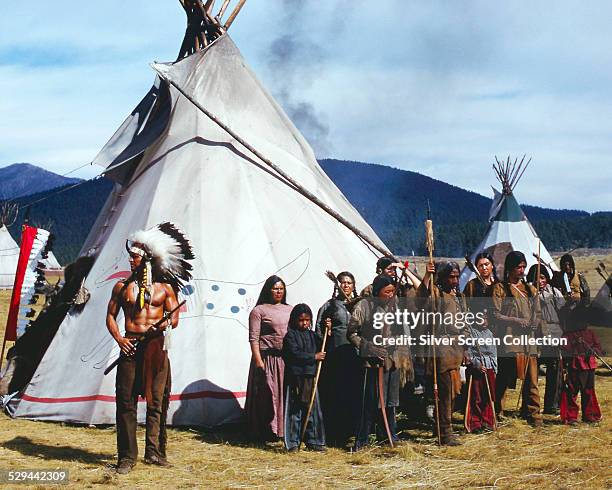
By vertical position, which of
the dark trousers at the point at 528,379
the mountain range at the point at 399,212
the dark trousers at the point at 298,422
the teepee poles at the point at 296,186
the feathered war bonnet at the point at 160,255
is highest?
the mountain range at the point at 399,212

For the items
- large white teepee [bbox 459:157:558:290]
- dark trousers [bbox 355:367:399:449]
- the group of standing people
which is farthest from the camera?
large white teepee [bbox 459:157:558:290]

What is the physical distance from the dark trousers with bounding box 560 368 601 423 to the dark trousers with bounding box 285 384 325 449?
96.5 inches

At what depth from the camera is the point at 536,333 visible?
315 inches

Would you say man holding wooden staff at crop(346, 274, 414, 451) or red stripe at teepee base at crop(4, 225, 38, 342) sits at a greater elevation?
red stripe at teepee base at crop(4, 225, 38, 342)

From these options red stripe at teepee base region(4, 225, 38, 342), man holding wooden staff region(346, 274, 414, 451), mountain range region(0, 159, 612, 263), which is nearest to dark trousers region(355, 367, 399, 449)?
man holding wooden staff region(346, 274, 414, 451)

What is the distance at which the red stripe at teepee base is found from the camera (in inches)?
366

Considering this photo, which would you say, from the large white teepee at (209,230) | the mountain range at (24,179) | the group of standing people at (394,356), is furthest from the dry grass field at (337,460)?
the mountain range at (24,179)

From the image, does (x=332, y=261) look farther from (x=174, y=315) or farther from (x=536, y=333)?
(x=174, y=315)

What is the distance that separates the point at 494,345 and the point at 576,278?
1.25m

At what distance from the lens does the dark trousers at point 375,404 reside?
A: 7.06 metres

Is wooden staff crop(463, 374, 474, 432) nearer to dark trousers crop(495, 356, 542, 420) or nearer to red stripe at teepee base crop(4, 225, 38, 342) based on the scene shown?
dark trousers crop(495, 356, 542, 420)

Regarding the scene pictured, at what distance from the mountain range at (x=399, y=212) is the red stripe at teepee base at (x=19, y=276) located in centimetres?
3997

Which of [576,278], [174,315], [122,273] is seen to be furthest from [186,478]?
[576,278]

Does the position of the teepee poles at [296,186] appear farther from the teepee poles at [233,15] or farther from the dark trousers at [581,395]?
the dark trousers at [581,395]
